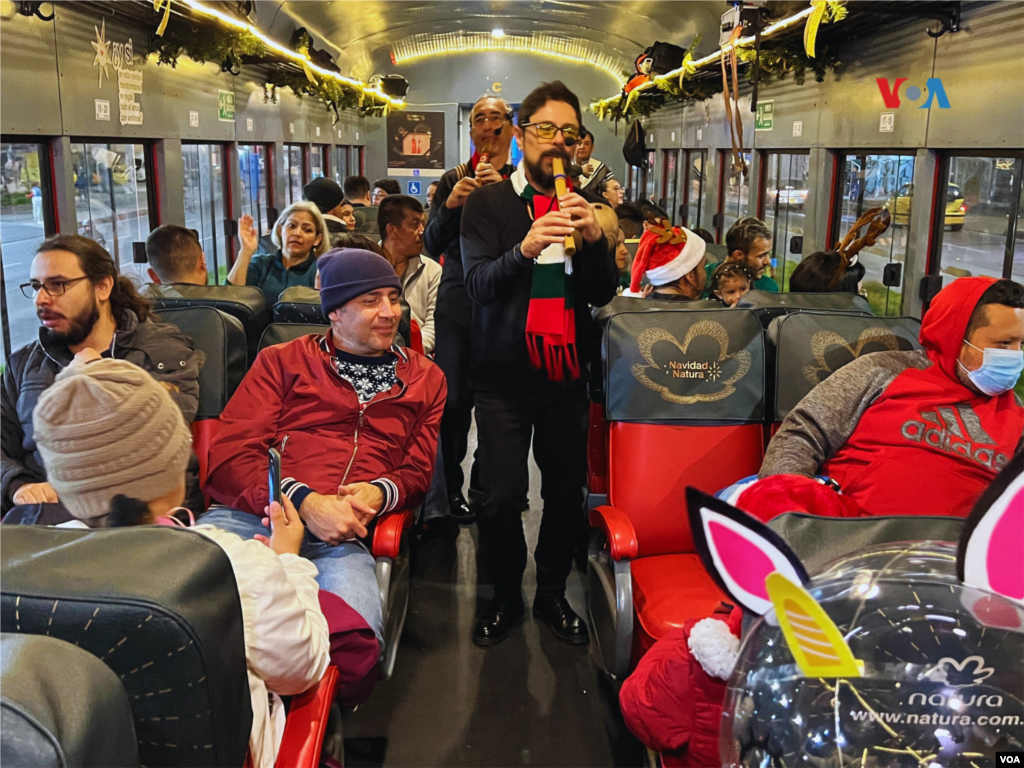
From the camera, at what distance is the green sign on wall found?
824 cm

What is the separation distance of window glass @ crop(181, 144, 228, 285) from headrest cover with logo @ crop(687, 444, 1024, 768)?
7106 mm

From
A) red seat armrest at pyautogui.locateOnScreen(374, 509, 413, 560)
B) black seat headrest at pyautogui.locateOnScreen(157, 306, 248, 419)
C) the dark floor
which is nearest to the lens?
red seat armrest at pyautogui.locateOnScreen(374, 509, 413, 560)

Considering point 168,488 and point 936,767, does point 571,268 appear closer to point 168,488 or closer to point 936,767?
point 168,488

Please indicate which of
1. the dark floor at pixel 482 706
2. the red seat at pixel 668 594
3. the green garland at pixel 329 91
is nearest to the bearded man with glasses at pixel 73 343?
the dark floor at pixel 482 706

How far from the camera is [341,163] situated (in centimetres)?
1492

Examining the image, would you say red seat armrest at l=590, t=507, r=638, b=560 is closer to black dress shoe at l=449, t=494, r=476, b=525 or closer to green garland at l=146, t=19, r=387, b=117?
black dress shoe at l=449, t=494, r=476, b=525

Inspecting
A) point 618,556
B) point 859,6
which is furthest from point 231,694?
point 859,6

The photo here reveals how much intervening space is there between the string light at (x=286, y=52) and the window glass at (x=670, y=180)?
4.50 meters

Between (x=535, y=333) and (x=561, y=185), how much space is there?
0.45m

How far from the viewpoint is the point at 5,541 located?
115 cm

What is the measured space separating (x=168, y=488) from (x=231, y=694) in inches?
17.2

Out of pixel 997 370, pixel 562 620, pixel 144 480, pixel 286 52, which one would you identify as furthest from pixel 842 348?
pixel 286 52

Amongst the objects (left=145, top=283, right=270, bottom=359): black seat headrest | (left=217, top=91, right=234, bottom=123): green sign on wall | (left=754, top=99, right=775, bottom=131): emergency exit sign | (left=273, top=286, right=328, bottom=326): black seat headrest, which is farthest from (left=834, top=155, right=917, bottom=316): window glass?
(left=217, top=91, right=234, bottom=123): green sign on wall

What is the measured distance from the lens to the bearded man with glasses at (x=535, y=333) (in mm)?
2799
